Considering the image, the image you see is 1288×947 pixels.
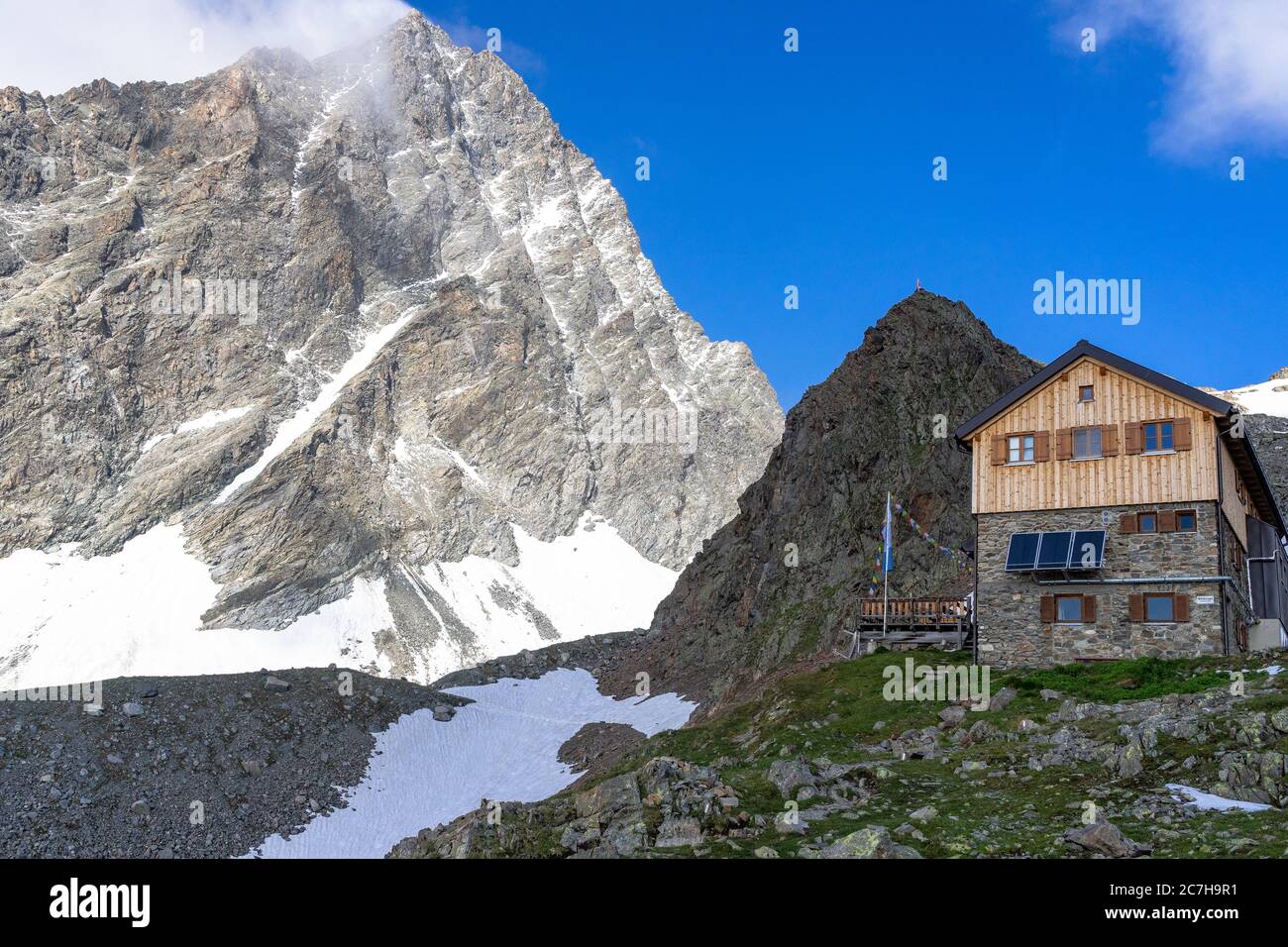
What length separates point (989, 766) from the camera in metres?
23.7

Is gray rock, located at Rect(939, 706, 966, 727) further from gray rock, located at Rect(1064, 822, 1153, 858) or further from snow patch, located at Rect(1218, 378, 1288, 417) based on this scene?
snow patch, located at Rect(1218, 378, 1288, 417)

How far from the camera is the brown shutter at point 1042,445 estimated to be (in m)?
39.4

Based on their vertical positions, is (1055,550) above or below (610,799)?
above

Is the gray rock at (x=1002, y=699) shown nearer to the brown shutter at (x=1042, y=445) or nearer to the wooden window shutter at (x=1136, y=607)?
the wooden window shutter at (x=1136, y=607)

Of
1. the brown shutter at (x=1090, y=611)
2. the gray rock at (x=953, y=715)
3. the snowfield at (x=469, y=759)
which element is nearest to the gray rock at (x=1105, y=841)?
the gray rock at (x=953, y=715)

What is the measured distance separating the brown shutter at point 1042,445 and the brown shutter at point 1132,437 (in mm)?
2697

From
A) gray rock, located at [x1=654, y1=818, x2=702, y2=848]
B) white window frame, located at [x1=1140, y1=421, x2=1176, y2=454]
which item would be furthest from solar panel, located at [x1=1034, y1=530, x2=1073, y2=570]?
gray rock, located at [x1=654, y1=818, x2=702, y2=848]

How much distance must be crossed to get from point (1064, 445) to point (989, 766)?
1911 cm

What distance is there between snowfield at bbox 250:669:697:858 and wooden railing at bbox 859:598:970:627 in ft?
71.2

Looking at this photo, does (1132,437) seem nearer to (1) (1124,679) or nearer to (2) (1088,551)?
(2) (1088,551)

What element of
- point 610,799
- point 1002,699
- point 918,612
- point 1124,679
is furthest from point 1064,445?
point 610,799

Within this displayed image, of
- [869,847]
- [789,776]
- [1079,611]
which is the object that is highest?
[1079,611]
